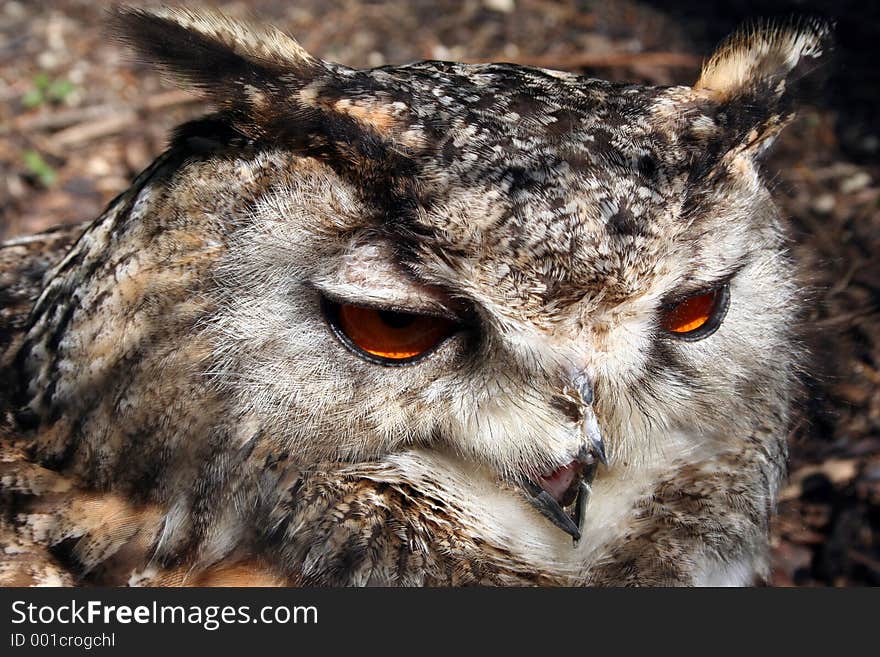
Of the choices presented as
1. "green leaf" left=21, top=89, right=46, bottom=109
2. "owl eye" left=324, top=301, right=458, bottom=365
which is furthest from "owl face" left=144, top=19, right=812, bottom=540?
"green leaf" left=21, top=89, right=46, bottom=109

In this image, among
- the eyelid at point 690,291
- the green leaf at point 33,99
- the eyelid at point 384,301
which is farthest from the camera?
the green leaf at point 33,99

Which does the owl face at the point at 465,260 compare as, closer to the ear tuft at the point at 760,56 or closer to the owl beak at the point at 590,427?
the owl beak at the point at 590,427

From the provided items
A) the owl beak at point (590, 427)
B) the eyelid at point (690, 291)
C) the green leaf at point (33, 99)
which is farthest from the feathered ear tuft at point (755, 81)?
the green leaf at point (33, 99)

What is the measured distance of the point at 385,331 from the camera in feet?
4.37

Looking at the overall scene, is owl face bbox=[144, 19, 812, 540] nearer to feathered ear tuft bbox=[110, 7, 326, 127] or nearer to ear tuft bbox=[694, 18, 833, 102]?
feathered ear tuft bbox=[110, 7, 326, 127]

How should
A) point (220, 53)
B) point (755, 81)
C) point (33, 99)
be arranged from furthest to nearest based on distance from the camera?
point (33, 99) < point (755, 81) < point (220, 53)

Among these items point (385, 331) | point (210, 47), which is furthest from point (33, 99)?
point (385, 331)

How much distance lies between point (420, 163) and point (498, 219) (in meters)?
0.13

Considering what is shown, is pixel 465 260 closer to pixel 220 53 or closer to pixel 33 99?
pixel 220 53

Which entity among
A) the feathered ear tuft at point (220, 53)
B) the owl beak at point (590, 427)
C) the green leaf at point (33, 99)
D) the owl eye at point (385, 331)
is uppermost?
the green leaf at point (33, 99)

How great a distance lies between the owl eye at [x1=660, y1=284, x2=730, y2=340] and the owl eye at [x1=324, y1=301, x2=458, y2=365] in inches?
13.6

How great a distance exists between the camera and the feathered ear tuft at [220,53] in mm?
1380

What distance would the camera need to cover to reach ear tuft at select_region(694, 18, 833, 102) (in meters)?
1.57

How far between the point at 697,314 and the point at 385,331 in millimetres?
494
